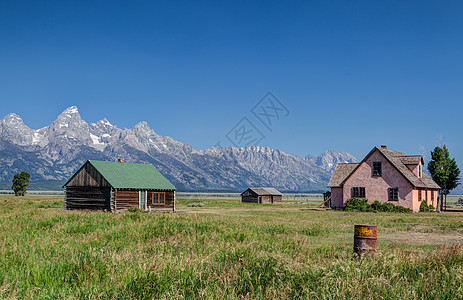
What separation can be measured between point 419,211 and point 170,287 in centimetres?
4797

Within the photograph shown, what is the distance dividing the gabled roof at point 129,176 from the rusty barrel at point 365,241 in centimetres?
3675

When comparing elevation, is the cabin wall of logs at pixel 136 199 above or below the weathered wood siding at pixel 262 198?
above

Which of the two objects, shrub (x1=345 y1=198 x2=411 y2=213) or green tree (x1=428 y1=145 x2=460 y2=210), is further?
green tree (x1=428 y1=145 x2=460 y2=210)

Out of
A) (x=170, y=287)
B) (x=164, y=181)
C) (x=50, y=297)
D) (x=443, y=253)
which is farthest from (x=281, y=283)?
(x=164, y=181)

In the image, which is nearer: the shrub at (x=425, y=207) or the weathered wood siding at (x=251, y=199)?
the shrub at (x=425, y=207)

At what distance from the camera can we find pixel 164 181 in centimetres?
4966

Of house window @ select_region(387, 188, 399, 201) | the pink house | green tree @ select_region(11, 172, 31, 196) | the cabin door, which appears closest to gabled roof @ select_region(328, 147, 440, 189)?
the pink house

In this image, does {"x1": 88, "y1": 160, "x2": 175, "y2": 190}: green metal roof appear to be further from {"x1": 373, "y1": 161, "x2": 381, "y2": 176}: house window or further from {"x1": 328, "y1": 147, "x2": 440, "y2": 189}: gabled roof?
{"x1": 373, "y1": 161, "x2": 381, "y2": 176}: house window

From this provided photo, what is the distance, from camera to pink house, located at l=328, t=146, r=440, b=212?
47.5m

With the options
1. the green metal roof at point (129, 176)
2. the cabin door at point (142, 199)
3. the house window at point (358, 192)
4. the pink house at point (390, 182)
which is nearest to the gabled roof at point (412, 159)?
the pink house at point (390, 182)

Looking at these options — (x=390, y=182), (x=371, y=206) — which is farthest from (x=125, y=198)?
(x=390, y=182)

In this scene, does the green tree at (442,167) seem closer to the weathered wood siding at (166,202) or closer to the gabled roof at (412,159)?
the gabled roof at (412,159)

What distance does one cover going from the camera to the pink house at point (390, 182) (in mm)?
47469

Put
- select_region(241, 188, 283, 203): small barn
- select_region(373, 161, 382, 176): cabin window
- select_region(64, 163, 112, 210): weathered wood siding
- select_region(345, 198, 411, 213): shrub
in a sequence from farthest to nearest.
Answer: select_region(241, 188, 283, 203): small barn < select_region(373, 161, 382, 176): cabin window < select_region(345, 198, 411, 213): shrub < select_region(64, 163, 112, 210): weathered wood siding
